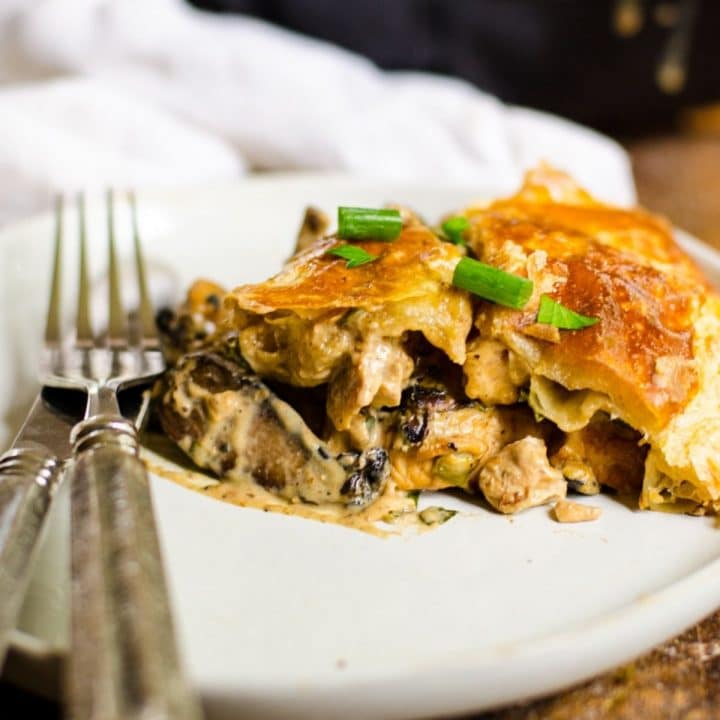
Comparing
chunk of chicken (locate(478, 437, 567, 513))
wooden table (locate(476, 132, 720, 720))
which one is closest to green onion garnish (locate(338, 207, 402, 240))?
chunk of chicken (locate(478, 437, 567, 513))

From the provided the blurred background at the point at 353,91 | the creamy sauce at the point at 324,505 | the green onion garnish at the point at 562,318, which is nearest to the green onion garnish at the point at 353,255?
the green onion garnish at the point at 562,318

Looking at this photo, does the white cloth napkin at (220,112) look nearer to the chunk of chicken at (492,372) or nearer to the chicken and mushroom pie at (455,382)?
the chicken and mushroom pie at (455,382)

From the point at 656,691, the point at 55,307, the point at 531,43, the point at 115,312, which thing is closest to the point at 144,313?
the point at 115,312

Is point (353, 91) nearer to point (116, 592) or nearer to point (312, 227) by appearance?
point (312, 227)

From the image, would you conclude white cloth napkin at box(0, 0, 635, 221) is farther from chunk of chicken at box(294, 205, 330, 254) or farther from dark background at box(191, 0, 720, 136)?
chunk of chicken at box(294, 205, 330, 254)

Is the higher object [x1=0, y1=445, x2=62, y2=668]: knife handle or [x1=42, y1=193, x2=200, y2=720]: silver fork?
[x1=42, y1=193, x2=200, y2=720]: silver fork

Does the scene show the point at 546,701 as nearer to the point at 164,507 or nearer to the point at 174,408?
the point at 164,507
